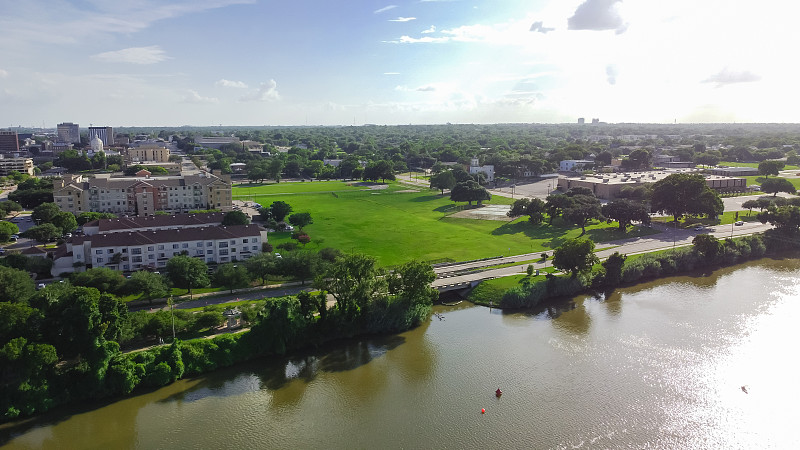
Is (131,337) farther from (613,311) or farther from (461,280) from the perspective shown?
(613,311)

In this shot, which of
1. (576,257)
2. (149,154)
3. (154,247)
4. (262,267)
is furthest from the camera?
(149,154)

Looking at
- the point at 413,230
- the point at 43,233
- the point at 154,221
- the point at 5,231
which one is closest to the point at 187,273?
the point at 154,221

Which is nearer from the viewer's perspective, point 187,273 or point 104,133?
point 187,273

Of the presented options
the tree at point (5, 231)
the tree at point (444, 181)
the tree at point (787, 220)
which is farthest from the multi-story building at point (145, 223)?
the tree at point (787, 220)

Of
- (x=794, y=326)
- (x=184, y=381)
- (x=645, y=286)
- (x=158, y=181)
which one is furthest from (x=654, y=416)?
(x=158, y=181)

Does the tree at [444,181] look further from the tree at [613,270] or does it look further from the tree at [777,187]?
the tree at [777,187]

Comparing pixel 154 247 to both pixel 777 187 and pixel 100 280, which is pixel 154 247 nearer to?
pixel 100 280
